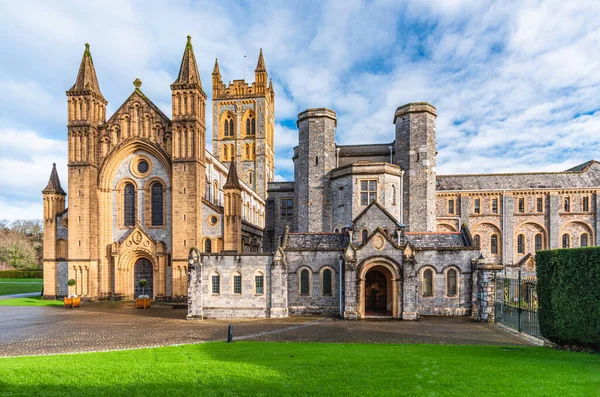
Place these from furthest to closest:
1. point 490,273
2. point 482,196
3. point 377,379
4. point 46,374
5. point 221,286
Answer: point 482,196 → point 221,286 → point 490,273 → point 46,374 → point 377,379

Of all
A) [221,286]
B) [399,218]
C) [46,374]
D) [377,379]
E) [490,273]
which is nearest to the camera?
[377,379]

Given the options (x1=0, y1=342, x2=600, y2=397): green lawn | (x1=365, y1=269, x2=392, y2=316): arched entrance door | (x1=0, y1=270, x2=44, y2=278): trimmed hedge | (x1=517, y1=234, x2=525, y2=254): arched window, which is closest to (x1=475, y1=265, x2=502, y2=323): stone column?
(x1=365, y1=269, x2=392, y2=316): arched entrance door

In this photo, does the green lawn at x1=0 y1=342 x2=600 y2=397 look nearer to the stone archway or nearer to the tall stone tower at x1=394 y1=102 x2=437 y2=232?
the stone archway

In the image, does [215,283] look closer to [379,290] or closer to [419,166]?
[379,290]

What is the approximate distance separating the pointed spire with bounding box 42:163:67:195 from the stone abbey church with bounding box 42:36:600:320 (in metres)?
0.12

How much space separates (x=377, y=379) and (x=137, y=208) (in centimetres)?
2978

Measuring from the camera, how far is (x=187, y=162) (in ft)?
107

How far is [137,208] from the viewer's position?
34000 millimetres

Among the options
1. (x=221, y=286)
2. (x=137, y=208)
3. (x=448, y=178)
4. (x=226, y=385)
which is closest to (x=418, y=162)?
(x=448, y=178)

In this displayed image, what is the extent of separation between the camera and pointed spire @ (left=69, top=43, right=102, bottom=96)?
34.0 m

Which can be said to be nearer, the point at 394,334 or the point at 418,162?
the point at 394,334

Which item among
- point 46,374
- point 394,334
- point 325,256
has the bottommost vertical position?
point 394,334

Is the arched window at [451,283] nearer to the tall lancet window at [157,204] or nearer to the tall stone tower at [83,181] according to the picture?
the tall lancet window at [157,204]

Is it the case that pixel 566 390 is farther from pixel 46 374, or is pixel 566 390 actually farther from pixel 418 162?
pixel 418 162
